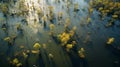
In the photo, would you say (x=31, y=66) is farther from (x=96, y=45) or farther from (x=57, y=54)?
(x=96, y=45)

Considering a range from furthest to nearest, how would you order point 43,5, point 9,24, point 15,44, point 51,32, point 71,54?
point 43,5, point 9,24, point 51,32, point 15,44, point 71,54

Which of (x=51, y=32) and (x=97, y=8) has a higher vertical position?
(x=97, y=8)

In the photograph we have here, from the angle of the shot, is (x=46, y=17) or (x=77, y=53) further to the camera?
(x=46, y=17)

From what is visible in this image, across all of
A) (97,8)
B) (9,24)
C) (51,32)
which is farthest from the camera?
(97,8)

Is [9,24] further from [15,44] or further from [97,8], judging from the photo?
[97,8]

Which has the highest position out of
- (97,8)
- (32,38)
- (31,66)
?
(97,8)

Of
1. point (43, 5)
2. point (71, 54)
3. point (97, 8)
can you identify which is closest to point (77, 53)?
point (71, 54)
